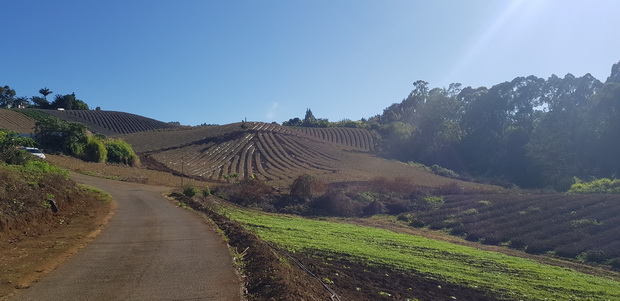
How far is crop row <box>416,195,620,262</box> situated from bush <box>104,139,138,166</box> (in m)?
32.2

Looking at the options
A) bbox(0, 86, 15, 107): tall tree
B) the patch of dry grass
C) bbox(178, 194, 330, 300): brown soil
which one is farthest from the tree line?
bbox(178, 194, 330, 300): brown soil

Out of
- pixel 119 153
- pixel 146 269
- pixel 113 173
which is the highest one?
pixel 119 153

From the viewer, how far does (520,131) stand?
77938mm

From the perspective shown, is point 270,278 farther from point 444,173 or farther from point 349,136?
point 349,136

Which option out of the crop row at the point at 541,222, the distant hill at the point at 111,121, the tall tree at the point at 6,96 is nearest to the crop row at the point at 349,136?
the distant hill at the point at 111,121

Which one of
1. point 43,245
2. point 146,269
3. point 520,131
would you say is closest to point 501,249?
point 146,269

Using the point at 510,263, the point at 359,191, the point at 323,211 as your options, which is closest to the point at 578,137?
the point at 359,191

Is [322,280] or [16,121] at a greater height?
[16,121]

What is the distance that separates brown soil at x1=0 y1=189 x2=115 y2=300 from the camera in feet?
26.4

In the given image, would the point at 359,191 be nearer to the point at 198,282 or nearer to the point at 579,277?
the point at 579,277

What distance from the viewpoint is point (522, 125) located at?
8050 centimetres

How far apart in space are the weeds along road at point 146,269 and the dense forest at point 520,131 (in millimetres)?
54493

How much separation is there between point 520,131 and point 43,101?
116 m

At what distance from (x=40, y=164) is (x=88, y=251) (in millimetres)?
11576
